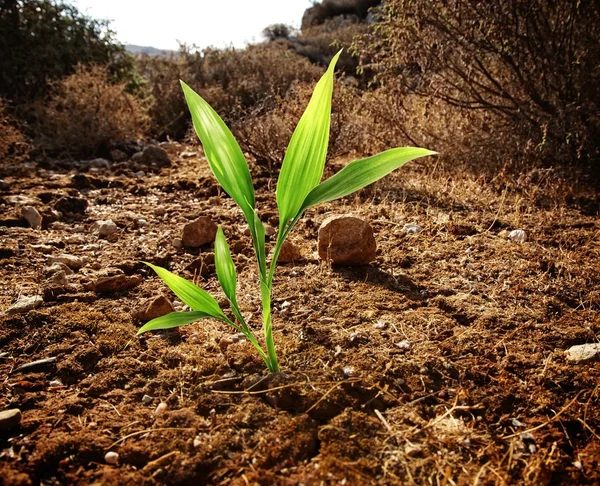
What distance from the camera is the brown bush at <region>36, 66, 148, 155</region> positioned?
430 centimetres

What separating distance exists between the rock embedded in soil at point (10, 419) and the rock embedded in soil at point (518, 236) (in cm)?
202

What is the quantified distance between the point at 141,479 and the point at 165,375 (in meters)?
0.37

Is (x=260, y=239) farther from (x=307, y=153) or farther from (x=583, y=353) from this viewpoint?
(x=583, y=353)

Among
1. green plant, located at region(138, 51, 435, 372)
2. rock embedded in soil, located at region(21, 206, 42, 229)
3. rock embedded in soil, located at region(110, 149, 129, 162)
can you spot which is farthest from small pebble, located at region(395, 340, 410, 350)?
rock embedded in soil, located at region(110, 149, 129, 162)

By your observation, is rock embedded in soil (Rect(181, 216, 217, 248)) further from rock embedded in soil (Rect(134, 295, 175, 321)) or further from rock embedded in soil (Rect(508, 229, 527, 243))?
rock embedded in soil (Rect(508, 229, 527, 243))

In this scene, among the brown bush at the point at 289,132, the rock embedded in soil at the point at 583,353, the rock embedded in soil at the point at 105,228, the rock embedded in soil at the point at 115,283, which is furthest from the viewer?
the brown bush at the point at 289,132

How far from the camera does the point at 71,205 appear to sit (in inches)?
114

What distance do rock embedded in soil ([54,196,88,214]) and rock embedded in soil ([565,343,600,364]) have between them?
8.68ft

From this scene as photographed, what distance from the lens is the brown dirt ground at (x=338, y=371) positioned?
109 cm

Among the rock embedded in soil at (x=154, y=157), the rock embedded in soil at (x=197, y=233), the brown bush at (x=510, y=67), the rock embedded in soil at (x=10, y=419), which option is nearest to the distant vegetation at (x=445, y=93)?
the brown bush at (x=510, y=67)

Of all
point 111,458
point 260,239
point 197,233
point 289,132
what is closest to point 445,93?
point 289,132

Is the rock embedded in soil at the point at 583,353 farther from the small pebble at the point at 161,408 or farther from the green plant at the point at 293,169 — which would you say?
the small pebble at the point at 161,408

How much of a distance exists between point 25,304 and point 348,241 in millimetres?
1219

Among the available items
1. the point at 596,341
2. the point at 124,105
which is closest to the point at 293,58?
the point at 124,105
